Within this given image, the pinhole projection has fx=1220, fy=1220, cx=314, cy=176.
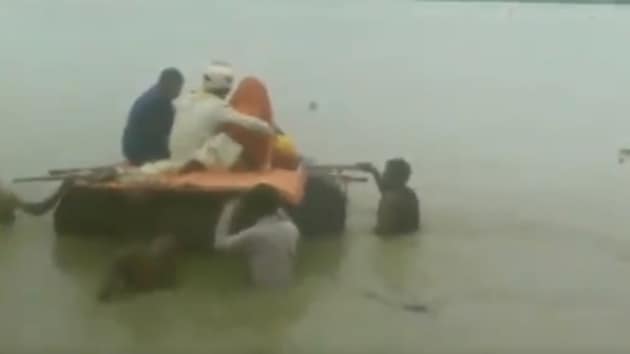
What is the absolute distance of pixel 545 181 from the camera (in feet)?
8.06

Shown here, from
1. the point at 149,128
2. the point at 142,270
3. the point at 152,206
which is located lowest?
the point at 142,270

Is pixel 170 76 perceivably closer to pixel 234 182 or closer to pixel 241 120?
pixel 241 120

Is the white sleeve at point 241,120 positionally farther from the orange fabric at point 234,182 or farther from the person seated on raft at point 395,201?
the person seated on raft at point 395,201

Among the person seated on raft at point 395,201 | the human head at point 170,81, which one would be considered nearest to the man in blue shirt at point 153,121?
the human head at point 170,81

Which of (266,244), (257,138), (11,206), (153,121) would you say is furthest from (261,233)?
(11,206)

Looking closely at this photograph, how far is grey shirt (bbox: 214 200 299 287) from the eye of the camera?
2139 mm

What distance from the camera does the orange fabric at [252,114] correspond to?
2.27 metres

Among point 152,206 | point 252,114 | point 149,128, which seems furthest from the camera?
point 252,114

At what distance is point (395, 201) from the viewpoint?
7.81ft

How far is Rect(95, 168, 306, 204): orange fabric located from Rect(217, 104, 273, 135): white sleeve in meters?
0.10

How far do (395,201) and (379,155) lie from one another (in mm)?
99

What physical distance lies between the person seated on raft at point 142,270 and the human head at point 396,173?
0.49 meters

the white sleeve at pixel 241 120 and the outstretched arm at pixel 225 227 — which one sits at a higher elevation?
the white sleeve at pixel 241 120

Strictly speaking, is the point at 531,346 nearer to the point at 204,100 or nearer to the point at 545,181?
the point at 545,181
